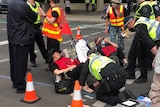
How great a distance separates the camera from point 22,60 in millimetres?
5445

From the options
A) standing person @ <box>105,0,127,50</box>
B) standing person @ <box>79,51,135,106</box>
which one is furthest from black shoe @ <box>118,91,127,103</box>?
standing person @ <box>105,0,127,50</box>

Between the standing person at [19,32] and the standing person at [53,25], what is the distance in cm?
103

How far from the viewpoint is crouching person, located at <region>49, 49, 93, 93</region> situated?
5.62m

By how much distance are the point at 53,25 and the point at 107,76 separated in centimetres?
231

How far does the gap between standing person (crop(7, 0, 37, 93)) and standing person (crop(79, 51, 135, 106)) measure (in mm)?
1182

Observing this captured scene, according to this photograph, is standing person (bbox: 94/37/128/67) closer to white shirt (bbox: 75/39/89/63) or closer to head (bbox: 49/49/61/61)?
white shirt (bbox: 75/39/89/63)

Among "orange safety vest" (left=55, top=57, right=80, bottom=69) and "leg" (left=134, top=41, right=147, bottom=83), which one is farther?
"leg" (left=134, top=41, right=147, bottom=83)

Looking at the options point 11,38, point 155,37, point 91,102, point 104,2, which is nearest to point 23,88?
point 11,38

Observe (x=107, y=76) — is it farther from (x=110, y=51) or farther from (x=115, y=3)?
(x=115, y=3)

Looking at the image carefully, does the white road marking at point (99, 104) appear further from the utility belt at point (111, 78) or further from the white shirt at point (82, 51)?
the white shirt at point (82, 51)

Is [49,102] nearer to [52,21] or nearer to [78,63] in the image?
[78,63]

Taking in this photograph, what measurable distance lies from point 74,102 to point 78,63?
4.93 feet

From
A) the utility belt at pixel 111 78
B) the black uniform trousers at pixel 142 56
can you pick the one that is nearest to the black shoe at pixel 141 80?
the black uniform trousers at pixel 142 56

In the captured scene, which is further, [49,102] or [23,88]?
[23,88]
